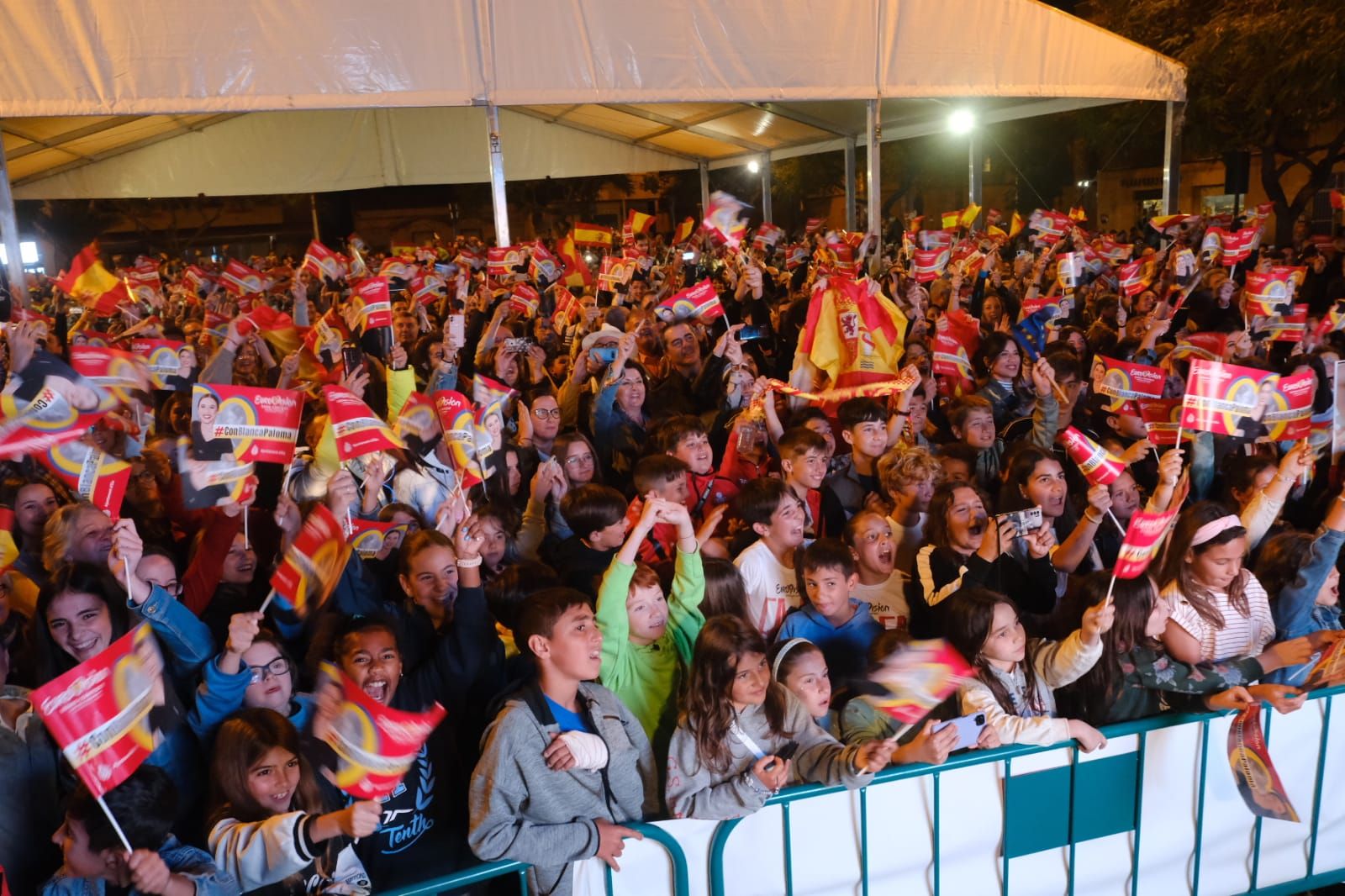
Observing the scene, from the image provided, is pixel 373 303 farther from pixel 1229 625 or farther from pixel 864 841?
pixel 1229 625

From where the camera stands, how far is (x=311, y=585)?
3.46 metres

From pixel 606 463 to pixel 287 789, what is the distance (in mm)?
3678

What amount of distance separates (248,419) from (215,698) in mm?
1150

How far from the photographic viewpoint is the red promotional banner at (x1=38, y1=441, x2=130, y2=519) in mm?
3668

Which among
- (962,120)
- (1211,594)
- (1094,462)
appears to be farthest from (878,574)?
(962,120)

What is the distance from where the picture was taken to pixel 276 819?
8.53ft

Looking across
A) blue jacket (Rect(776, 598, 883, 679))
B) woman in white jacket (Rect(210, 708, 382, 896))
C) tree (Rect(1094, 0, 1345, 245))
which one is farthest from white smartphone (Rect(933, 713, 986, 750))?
tree (Rect(1094, 0, 1345, 245))

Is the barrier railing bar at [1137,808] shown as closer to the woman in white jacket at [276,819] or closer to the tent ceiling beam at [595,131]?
the woman in white jacket at [276,819]

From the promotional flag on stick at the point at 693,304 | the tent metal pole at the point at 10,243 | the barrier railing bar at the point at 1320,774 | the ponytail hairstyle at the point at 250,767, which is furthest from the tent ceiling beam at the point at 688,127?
the ponytail hairstyle at the point at 250,767

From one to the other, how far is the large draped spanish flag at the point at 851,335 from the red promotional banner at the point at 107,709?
5.47m

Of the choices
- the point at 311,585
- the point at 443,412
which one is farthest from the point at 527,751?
the point at 443,412

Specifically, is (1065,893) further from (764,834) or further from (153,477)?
(153,477)

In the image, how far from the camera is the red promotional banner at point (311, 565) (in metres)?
3.40

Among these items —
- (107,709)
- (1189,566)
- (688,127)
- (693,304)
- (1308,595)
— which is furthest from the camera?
(688,127)
